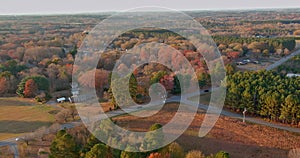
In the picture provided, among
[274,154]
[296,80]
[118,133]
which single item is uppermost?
[296,80]

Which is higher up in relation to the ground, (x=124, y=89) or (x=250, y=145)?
(x=124, y=89)

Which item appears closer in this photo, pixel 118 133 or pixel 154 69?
pixel 118 133

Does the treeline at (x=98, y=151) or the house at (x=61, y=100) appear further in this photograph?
the house at (x=61, y=100)

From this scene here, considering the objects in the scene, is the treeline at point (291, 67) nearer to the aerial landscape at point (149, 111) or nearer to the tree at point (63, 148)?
the aerial landscape at point (149, 111)

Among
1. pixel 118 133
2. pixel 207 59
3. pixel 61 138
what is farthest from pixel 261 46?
pixel 61 138

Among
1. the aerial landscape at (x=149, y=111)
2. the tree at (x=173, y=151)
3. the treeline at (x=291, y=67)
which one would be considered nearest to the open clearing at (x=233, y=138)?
the aerial landscape at (x=149, y=111)

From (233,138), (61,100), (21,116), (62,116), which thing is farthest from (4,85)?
(233,138)

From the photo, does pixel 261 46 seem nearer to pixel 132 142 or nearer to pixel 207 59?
pixel 207 59
